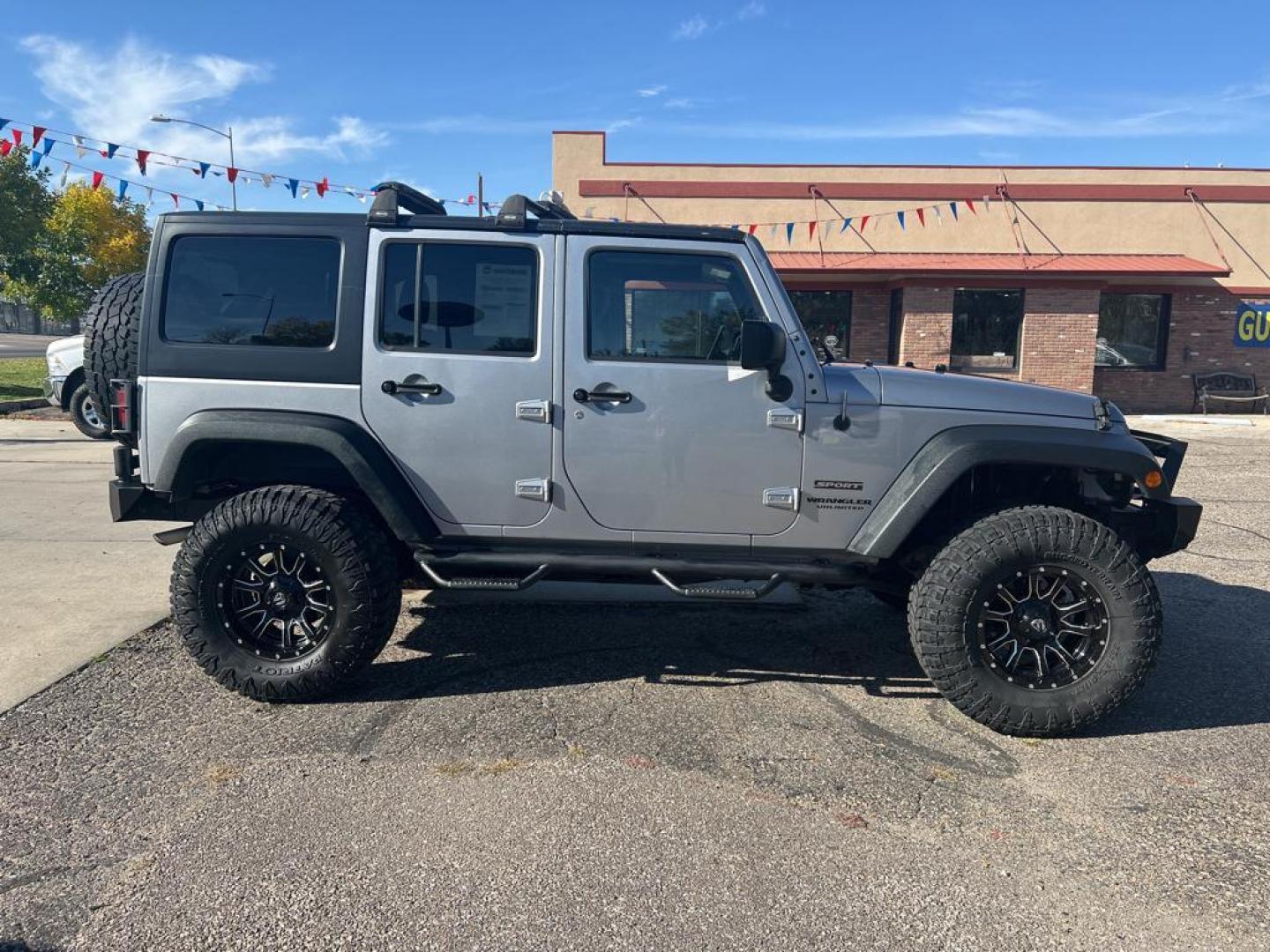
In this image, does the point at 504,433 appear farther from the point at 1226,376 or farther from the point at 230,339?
the point at 1226,376

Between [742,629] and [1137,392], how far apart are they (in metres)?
18.4

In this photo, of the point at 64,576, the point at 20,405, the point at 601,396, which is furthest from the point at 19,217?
the point at 601,396

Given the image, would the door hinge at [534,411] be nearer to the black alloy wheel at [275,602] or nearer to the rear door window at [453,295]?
the rear door window at [453,295]

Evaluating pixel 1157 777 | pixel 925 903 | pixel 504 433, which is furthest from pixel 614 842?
pixel 1157 777

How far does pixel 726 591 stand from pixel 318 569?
176cm

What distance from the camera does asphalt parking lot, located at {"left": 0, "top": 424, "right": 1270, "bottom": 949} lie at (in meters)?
2.45

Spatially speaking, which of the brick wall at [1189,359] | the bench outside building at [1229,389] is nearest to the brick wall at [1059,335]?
the brick wall at [1189,359]

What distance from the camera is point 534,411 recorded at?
12.2 ft

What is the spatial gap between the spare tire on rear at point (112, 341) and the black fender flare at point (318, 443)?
1.43 feet

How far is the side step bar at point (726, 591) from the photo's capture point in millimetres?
3709

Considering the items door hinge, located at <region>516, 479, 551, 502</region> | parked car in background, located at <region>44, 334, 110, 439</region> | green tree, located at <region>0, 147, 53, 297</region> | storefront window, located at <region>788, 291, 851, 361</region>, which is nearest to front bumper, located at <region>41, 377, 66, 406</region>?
parked car in background, located at <region>44, 334, 110, 439</region>

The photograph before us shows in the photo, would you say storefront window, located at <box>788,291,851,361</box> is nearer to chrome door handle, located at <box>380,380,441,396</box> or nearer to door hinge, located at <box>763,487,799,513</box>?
door hinge, located at <box>763,487,799,513</box>

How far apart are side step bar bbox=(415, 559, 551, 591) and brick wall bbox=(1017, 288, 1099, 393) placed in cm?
1700

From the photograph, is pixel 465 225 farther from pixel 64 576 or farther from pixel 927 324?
pixel 927 324
